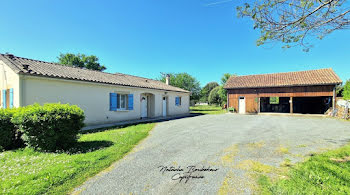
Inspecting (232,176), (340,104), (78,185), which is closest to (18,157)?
(78,185)

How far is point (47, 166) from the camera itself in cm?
321

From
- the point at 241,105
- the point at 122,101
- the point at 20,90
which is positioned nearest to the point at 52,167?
the point at 20,90

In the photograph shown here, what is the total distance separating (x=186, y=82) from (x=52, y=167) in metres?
29.4

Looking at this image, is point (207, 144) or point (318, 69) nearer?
point (207, 144)

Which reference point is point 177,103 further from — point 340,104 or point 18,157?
point 340,104

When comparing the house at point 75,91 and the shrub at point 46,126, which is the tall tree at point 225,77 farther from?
the shrub at point 46,126

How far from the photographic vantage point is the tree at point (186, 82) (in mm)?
30188

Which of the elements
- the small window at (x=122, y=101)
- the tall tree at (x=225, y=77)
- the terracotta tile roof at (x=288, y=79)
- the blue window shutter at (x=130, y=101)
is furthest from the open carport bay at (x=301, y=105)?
the small window at (x=122, y=101)

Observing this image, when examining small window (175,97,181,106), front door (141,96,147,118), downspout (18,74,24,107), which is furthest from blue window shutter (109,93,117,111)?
small window (175,97,181,106)

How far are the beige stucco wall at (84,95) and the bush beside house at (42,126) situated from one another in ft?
8.87

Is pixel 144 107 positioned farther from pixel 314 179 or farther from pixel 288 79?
pixel 288 79

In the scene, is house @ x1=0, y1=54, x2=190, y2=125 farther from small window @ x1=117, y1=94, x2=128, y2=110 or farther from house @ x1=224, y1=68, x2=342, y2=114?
house @ x1=224, y1=68, x2=342, y2=114

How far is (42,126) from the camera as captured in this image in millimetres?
4152

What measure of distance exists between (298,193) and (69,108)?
589cm
